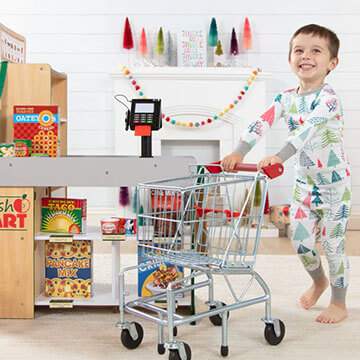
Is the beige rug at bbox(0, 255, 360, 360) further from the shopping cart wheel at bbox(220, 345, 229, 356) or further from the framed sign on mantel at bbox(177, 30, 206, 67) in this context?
the framed sign on mantel at bbox(177, 30, 206, 67)

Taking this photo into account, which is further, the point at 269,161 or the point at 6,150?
the point at 6,150

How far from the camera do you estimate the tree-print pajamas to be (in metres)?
2.76

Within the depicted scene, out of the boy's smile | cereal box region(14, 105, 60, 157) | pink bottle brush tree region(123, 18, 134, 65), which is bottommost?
cereal box region(14, 105, 60, 157)

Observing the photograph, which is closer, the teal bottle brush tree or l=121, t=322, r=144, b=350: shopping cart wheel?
l=121, t=322, r=144, b=350: shopping cart wheel

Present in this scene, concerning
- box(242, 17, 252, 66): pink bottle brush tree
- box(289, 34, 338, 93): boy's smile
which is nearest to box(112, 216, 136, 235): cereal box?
box(289, 34, 338, 93): boy's smile

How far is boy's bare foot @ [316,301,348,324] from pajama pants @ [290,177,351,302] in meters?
0.03

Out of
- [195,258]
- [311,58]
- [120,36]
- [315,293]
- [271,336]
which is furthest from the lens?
[120,36]

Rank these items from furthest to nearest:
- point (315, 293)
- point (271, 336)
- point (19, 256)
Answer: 1. point (315, 293)
2. point (19, 256)
3. point (271, 336)

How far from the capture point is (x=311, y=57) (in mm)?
2730

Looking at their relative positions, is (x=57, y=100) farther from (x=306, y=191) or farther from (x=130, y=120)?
(x=306, y=191)

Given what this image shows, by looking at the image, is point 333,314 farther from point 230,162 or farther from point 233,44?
point 233,44

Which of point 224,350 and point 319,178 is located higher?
point 319,178

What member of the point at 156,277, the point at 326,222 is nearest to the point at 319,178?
the point at 326,222

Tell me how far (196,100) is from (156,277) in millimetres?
3133
